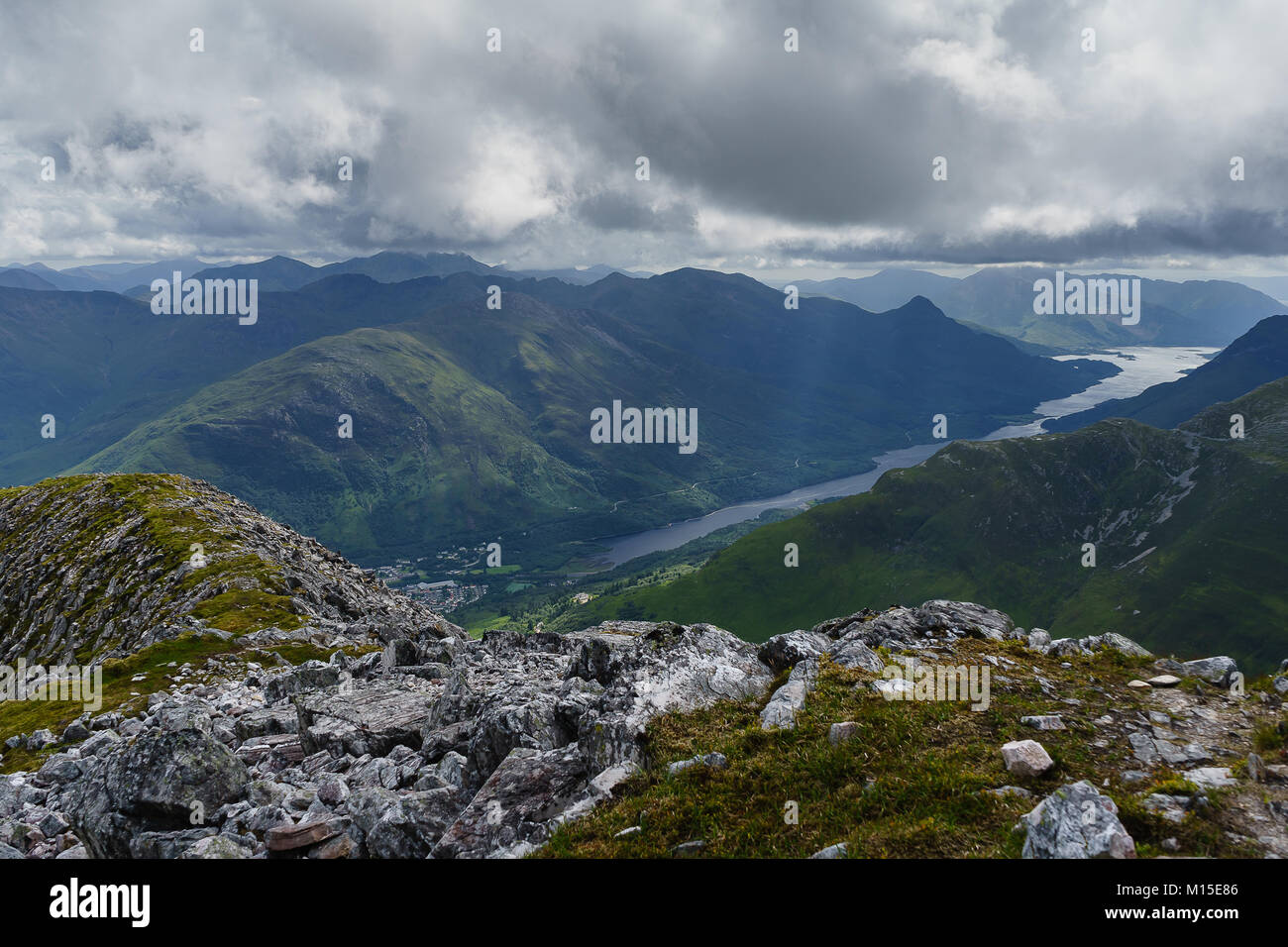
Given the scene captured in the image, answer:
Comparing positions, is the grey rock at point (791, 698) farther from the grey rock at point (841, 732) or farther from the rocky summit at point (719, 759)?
the grey rock at point (841, 732)

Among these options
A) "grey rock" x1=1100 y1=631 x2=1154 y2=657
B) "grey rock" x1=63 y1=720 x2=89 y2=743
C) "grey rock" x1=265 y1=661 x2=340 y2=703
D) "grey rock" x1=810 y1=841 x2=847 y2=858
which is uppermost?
"grey rock" x1=1100 y1=631 x2=1154 y2=657

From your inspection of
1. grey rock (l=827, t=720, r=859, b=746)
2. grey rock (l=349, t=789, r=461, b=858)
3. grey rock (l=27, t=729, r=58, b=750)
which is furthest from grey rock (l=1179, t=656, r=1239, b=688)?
grey rock (l=27, t=729, r=58, b=750)

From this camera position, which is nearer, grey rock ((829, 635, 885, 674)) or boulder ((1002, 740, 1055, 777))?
boulder ((1002, 740, 1055, 777))

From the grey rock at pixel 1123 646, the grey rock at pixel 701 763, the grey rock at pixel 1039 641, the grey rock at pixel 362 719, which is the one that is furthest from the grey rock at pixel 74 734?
the grey rock at pixel 1123 646

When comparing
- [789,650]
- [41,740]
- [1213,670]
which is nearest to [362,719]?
[789,650]

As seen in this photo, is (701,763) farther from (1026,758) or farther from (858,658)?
(858,658)

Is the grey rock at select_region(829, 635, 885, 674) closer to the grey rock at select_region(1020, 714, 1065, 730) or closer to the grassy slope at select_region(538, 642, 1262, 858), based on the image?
the grassy slope at select_region(538, 642, 1262, 858)
